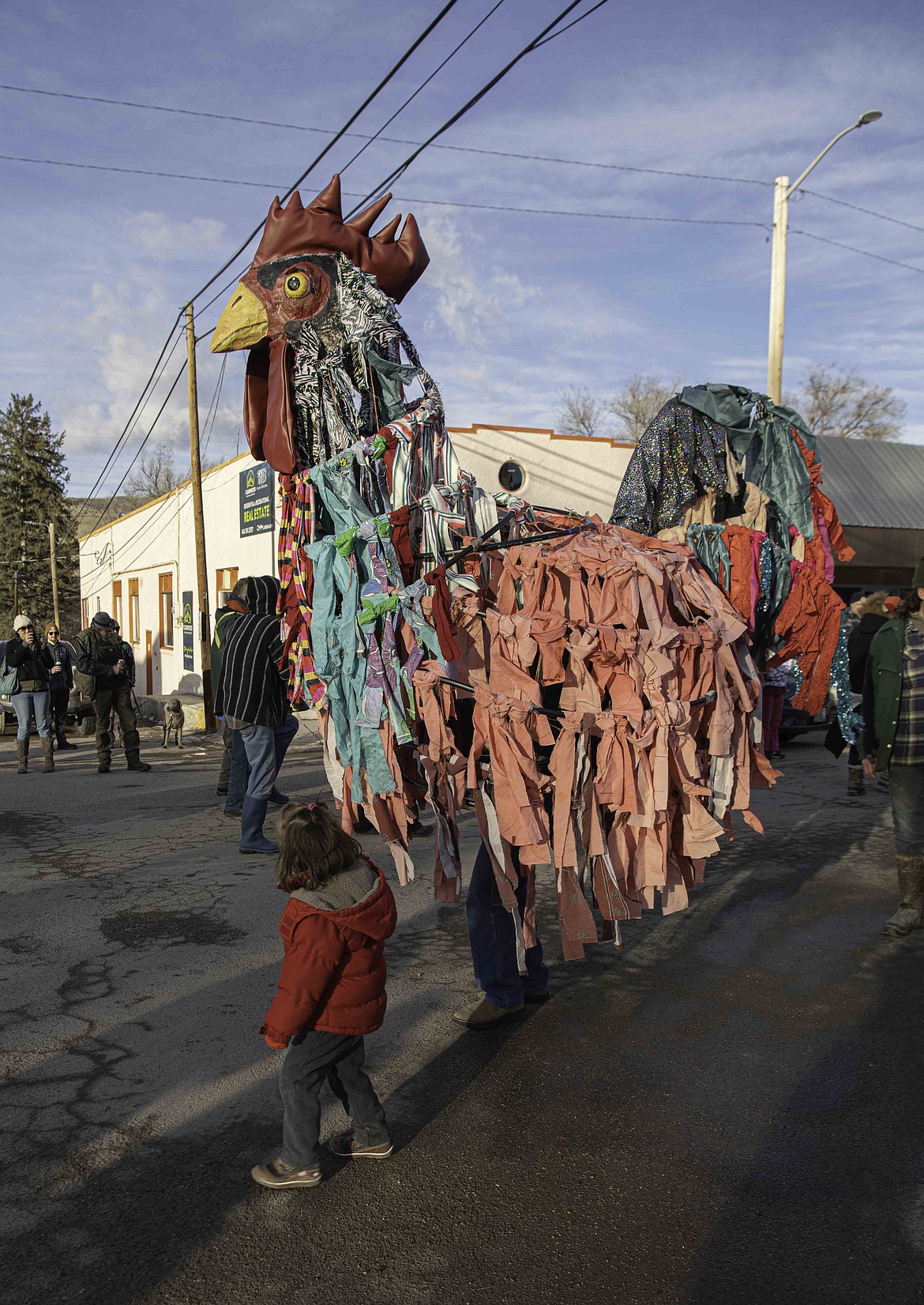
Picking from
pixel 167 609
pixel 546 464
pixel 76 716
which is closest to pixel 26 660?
pixel 76 716

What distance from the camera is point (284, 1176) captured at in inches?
108

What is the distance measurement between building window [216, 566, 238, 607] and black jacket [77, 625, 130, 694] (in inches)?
326

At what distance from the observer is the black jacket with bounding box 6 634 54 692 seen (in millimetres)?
11000

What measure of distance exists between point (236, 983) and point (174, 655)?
63.5 feet

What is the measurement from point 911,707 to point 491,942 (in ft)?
8.59

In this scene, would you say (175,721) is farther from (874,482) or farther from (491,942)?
(874,482)

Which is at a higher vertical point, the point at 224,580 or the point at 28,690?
the point at 224,580

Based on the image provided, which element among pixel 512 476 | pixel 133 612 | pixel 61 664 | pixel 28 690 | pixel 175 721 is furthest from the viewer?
pixel 133 612

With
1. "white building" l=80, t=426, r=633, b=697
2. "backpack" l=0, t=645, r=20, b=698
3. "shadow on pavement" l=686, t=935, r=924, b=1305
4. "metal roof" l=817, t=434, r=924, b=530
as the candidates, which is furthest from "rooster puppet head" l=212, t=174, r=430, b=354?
"metal roof" l=817, t=434, r=924, b=530

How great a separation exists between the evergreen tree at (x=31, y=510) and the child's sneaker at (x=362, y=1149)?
144ft

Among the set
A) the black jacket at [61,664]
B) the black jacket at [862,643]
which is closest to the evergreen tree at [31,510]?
the black jacket at [61,664]

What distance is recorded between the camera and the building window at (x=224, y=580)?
746 inches

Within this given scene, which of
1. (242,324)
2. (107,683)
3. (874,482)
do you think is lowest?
(107,683)

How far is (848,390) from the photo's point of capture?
42.0 metres
